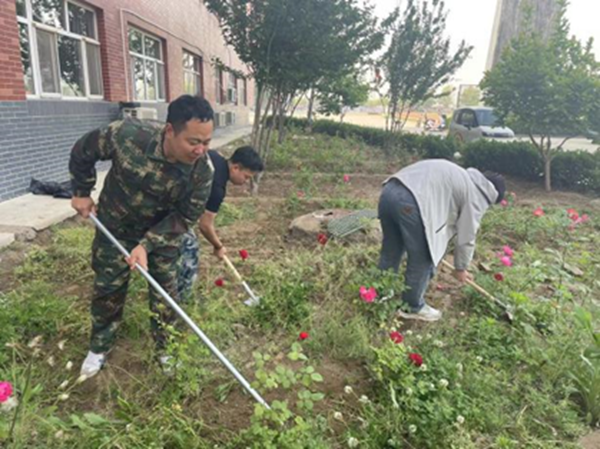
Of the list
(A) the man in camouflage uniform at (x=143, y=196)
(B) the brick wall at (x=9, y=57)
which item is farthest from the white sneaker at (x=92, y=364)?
(B) the brick wall at (x=9, y=57)

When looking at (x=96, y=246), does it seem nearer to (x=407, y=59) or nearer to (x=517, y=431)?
(x=517, y=431)

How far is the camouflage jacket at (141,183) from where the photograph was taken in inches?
85.2

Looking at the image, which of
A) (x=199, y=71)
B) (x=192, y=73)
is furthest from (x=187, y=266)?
(x=199, y=71)

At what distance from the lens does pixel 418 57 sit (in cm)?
1141

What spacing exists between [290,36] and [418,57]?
6264 mm

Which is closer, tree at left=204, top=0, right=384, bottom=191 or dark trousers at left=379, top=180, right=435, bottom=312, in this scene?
dark trousers at left=379, top=180, right=435, bottom=312

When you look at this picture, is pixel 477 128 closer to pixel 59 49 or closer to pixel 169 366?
pixel 59 49

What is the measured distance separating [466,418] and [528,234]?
151 inches

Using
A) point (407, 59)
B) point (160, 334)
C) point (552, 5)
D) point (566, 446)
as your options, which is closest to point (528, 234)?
point (566, 446)

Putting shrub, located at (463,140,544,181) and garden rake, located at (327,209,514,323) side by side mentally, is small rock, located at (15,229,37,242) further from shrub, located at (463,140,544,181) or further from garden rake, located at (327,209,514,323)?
shrub, located at (463,140,544,181)

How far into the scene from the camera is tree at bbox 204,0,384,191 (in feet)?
20.4

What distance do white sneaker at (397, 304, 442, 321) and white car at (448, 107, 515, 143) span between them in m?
11.0

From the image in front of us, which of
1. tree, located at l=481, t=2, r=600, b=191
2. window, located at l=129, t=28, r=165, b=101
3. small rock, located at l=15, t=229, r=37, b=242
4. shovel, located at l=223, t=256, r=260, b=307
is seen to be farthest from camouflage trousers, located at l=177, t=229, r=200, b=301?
window, located at l=129, t=28, r=165, b=101

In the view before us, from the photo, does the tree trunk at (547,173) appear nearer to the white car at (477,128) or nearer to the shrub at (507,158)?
the shrub at (507,158)
